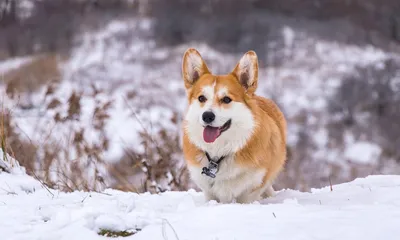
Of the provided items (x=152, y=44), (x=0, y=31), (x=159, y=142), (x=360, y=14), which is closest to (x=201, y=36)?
(x=152, y=44)

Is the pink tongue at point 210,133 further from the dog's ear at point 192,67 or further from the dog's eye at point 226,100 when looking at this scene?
the dog's ear at point 192,67

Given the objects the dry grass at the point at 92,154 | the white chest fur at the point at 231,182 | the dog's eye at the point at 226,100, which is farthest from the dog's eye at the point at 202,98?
the dry grass at the point at 92,154

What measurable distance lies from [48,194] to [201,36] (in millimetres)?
19363

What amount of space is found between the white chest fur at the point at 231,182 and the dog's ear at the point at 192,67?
0.78 m

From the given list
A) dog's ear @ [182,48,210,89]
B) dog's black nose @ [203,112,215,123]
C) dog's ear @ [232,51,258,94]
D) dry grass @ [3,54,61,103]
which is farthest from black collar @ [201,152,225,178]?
dry grass @ [3,54,61,103]

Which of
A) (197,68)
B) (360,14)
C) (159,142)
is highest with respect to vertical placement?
(360,14)

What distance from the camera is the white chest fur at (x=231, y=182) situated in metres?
3.65

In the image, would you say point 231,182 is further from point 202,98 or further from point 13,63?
point 13,63

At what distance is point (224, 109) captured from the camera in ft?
12.0

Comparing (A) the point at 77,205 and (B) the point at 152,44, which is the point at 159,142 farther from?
(B) the point at 152,44

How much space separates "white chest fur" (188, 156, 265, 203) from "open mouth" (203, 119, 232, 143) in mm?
224

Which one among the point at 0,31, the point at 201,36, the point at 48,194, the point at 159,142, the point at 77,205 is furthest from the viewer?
the point at 201,36

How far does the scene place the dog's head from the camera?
141 inches

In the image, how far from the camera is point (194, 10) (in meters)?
22.7
